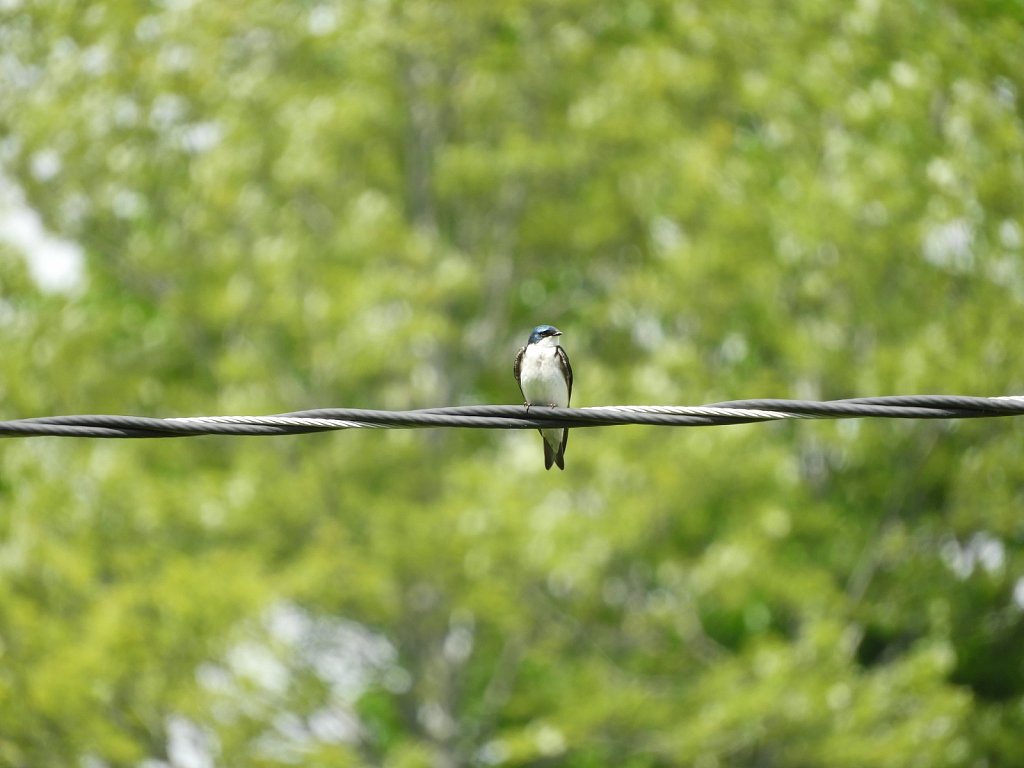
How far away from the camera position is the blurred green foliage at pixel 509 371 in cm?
1148

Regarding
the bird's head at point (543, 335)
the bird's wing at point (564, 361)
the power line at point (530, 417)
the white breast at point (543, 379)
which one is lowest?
the power line at point (530, 417)

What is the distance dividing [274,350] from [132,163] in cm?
257

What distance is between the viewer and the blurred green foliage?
37.7ft

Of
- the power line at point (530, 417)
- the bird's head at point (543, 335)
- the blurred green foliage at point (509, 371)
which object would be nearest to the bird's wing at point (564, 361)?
the bird's head at point (543, 335)

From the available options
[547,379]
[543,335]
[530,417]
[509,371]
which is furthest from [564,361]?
[509,371]

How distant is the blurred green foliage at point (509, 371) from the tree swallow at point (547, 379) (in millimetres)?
3915

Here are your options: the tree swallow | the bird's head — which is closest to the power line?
the tree swallow

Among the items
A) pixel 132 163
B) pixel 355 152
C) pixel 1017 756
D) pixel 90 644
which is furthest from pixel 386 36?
pixel 1017 756

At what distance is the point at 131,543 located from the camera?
42.4ft

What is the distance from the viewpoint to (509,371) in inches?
622

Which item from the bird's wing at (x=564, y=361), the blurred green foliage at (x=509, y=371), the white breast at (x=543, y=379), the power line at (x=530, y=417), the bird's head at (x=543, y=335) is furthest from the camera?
the blurred green foliage at (x=509, y=371)

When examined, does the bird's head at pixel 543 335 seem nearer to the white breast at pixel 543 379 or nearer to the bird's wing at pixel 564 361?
the bird's wing at pixel 564 361

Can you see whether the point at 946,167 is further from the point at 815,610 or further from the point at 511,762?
the point at 511,762

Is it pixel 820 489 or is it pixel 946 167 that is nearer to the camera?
pixel 946 167
